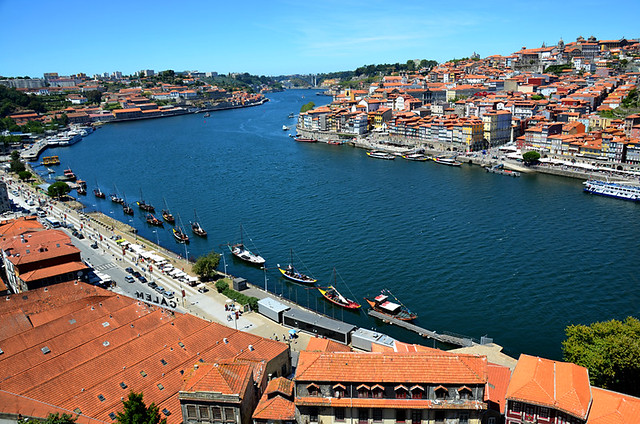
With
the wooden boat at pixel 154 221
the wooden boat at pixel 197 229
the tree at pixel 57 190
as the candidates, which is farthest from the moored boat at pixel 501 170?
the tree at pixel 57 190

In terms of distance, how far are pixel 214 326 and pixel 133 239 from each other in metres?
22.9

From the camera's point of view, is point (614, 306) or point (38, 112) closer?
point (614, 306)

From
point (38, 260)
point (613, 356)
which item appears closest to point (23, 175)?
point (38, 260)

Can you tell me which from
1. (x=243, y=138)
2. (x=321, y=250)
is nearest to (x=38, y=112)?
(x=243, y=138)

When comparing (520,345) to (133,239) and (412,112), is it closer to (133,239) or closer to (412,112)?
(133,239)

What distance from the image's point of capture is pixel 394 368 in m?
14.5

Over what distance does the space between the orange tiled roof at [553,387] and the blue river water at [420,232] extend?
29.7ft

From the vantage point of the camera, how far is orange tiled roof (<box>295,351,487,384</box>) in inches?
556

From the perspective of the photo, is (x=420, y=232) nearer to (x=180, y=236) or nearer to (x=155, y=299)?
(x=180, y=236)

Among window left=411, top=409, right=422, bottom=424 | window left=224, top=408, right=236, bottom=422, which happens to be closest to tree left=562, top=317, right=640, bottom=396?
window left=411, top=409, right=422, bottom=424

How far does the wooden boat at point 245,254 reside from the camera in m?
35.9

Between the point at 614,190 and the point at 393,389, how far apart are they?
1879 inches

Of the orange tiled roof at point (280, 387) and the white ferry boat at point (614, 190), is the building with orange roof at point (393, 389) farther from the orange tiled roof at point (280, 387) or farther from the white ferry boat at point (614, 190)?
the white ferry boat at point (614, 190)

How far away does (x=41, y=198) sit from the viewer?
53.1 m
